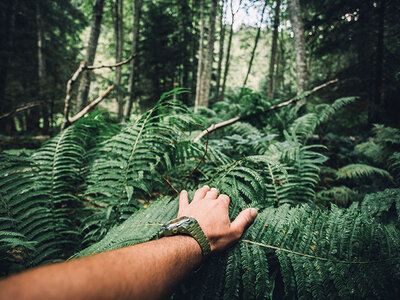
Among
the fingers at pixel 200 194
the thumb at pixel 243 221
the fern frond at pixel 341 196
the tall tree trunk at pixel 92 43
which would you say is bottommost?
the fern frond at pixel 341 196

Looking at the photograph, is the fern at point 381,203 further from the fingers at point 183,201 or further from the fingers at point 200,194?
the fingers at point 183,201

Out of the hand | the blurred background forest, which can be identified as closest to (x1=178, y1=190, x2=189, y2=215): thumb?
the hand

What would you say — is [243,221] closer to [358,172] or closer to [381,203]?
[381,203]

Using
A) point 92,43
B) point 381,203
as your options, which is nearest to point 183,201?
point 381,203

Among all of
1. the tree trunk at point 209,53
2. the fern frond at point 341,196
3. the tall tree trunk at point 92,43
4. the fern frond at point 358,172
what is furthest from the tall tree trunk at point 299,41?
the tall tree trunk at point 92,43

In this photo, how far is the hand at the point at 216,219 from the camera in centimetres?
→ 96

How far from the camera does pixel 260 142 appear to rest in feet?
9.19

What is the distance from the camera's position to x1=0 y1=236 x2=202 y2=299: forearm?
482mm

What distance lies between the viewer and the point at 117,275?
0.61 meters

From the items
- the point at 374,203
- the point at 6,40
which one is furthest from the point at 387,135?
the point at 6,40

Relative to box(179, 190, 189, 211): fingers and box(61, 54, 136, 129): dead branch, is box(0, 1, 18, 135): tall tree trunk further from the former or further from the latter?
box(179, 190, 189, 211): fingers

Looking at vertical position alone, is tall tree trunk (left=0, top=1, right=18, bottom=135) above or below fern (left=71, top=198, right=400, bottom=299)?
above

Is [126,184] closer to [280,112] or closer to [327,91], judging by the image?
[280,112]

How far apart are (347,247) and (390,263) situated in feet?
0.51
